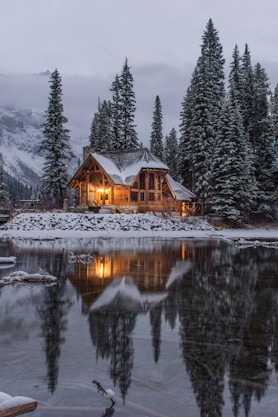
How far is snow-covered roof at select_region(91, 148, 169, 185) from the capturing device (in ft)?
159

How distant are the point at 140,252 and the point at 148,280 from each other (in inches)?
387

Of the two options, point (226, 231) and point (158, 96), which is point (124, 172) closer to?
point (226, 231)

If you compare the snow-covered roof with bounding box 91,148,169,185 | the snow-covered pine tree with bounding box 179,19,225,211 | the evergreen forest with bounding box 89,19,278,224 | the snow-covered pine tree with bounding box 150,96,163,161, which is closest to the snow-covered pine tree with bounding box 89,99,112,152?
the evergreen forest with bounding box 89,19,278,224

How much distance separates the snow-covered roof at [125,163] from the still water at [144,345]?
34.1 metres

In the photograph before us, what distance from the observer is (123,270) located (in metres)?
17.1

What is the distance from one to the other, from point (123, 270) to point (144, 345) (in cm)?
958

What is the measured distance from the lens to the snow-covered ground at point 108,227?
3659cm

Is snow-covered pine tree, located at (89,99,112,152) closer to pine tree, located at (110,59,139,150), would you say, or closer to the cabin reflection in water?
pine tree, located at (110,59,139,150)

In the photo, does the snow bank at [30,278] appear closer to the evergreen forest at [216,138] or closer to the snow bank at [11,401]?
the snow bank at [11,401]

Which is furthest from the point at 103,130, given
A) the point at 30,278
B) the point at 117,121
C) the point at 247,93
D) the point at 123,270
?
the point at 30,278

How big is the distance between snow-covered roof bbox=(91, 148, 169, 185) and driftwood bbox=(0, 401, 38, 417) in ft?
140

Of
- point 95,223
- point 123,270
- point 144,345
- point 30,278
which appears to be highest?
point 95,223

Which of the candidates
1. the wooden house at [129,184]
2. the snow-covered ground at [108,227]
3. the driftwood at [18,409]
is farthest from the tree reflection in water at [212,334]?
the wooden house at [129,184]

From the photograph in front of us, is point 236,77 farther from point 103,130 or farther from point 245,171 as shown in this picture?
point 103,130
